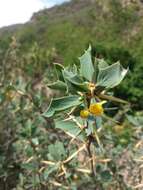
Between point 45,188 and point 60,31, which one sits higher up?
point 60,31

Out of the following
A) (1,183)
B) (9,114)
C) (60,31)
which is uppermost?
(60,31)

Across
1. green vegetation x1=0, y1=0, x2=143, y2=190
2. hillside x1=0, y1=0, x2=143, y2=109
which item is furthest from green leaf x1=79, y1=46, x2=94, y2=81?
hillside x1=0, y1=0, x2=143, y2=109

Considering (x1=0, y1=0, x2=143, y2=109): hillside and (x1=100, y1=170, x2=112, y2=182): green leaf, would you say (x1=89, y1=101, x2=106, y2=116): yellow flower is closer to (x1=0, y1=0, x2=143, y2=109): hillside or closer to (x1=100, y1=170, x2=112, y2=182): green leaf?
(x1=100, y1=170, x2=112, y2=182): green leaf

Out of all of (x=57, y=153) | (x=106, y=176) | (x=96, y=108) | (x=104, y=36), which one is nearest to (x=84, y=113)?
(x=96, y=108)

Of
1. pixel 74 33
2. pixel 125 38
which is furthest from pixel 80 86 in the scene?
pixel 74 33

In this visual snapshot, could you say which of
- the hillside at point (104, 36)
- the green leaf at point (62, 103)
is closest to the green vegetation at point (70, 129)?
the green leaf at point (62, 103)

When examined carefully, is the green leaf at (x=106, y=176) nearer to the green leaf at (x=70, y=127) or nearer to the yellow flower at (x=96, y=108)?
the green leaf at (x=70, y=127)

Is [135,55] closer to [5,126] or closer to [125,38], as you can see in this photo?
[125,38]
